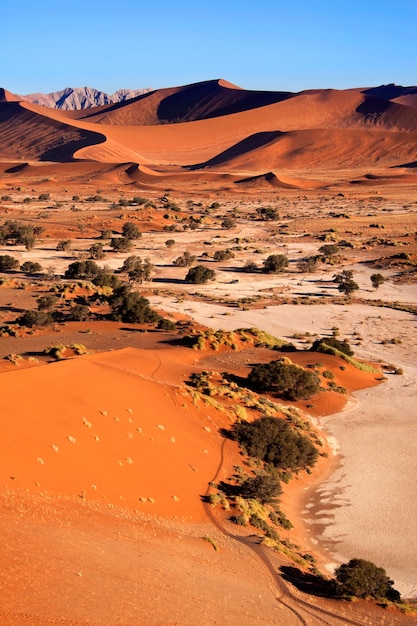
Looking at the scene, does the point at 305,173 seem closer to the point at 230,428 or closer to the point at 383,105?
the point at 383,105

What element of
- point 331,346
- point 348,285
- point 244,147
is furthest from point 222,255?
point 244,147

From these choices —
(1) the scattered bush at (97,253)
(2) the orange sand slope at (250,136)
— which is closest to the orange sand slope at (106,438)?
(1) the scattered bush at (97,253)

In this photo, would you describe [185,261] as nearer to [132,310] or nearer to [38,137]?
[132,310]

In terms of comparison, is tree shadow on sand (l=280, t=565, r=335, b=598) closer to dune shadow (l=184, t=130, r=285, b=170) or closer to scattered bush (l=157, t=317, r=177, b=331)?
scattered bush (l=157, t=317, r=177, b=331)

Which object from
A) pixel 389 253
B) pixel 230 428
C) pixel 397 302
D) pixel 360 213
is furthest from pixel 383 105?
pixel 230 428

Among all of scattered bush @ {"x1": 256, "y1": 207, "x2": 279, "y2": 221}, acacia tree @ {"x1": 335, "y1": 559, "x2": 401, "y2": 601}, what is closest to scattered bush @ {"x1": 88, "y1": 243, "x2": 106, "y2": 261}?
scattered bush @ {"x1": 256, "y1": 207, "x2": 279, "y2": 221}
